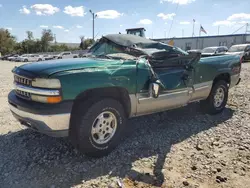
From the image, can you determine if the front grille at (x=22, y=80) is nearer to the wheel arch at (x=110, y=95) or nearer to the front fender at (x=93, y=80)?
the front fender at (x=93, y=80)

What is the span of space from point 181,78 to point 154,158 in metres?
1.65

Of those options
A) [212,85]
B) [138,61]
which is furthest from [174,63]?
[212,85]

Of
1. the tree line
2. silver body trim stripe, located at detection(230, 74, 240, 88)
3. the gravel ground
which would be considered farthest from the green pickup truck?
the tree line

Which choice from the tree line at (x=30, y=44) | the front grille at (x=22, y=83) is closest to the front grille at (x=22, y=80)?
the front grille at (x=22, y=83)

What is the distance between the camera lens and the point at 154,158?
3.57 meters

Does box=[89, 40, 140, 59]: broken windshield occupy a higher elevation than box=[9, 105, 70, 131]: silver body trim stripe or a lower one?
higher

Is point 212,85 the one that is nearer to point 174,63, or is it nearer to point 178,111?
point 178,111

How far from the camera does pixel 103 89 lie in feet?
11.1

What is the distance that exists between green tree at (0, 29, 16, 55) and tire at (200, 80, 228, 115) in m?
69.6

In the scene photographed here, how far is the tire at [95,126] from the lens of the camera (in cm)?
327

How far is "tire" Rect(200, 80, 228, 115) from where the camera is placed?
5453 millimetres

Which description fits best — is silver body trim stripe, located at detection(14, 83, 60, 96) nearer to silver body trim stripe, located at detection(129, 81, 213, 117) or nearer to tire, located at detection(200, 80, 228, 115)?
silver body trim stripe, located at detection(129, 81, 213, 117)

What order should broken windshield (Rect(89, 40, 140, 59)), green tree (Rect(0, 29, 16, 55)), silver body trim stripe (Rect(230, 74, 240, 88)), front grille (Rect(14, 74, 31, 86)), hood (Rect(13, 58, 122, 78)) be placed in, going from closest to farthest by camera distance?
hood (Rect(13, 58, 122, 78)), front grille (Rect(14, 74, 31, 86)), broken windshield (Rect(89, 40, 140, 59)), silver body trim stripe (Rect(230, 74, 240, 88)), green tree (Rect(0, 29, 16, 55))

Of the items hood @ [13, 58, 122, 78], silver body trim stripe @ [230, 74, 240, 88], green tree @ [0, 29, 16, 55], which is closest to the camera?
hood @ [13, 58, 122, 78]
